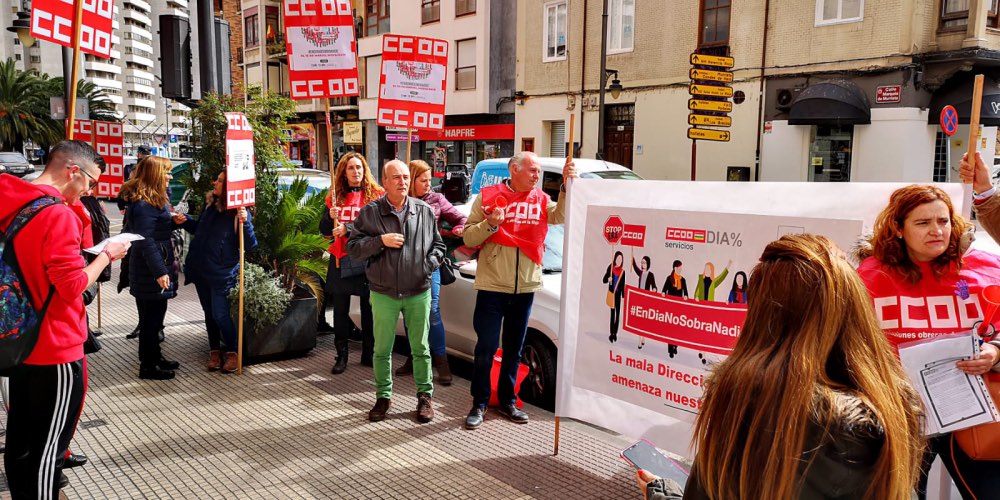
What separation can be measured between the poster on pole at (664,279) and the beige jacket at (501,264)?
79 centimetres

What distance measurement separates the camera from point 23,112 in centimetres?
5647

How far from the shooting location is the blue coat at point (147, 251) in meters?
5.94

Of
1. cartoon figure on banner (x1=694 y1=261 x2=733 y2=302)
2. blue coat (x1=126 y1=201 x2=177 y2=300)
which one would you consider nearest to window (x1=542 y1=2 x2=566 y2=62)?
blue coat (x1=126 y1=201 x2=177 y2=300)

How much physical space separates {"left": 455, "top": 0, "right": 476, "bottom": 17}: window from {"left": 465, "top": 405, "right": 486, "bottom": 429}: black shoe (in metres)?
28.4

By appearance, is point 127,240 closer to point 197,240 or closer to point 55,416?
point 55,416

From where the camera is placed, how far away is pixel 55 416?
11.0 ft

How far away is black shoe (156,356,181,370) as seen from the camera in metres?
6.29

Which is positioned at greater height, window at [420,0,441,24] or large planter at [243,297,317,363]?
window at [420,0,441,24]

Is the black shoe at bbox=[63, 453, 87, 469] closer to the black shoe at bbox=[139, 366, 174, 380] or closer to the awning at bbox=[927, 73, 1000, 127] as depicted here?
the black shoe at bbox=[139, 366, 174, 380]

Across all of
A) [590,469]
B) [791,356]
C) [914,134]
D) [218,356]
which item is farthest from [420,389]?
[914,134]

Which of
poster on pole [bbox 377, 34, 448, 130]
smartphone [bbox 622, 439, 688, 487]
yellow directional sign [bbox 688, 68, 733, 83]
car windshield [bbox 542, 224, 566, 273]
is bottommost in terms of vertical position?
smartphone [bbox 622, 439, 688, 487]

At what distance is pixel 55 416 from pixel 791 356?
10.5ft

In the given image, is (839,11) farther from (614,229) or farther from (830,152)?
(614,229)

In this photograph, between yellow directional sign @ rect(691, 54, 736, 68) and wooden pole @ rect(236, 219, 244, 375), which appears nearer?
wooden pole @ rect(236, 219, 244, 375)
